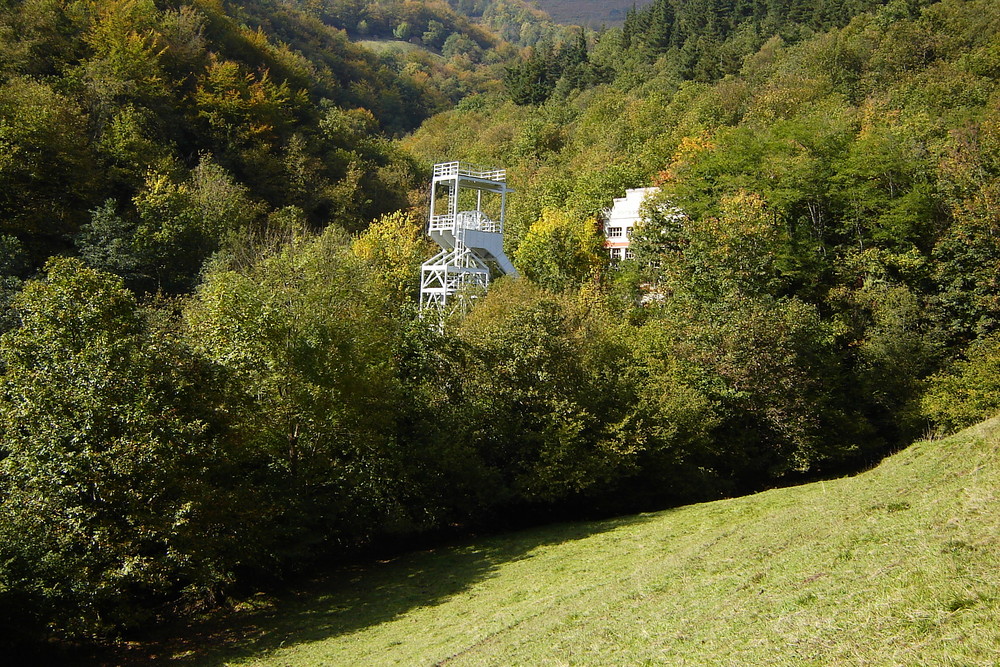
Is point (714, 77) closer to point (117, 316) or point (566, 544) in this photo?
point (566, 544)

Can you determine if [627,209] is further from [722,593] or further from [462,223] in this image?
[722,593]

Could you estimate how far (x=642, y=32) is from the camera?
10281 cm

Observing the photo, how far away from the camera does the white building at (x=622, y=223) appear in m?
53.8

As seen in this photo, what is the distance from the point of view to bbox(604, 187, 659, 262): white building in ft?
177

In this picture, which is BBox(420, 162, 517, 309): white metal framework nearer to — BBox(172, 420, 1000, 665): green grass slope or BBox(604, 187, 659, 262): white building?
BBox(604, 187, 659, 262): white building

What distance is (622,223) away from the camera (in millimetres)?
54500

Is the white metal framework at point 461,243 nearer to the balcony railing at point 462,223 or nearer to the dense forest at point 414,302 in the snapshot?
the balcony railing at point 462,223

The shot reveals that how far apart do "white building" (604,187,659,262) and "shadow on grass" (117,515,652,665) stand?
93.0 feet

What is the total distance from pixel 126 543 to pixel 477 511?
49.9 ft

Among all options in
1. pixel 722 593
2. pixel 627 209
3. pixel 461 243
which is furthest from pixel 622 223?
pixel 722 593

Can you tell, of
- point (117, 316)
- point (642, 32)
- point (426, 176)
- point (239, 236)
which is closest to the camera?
point (117, 316)

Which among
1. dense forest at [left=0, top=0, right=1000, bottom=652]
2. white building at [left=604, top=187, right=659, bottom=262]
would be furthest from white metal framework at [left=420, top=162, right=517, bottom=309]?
white building at [left=604, top=187, right=659, bottom=262]

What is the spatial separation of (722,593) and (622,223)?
1706 inches

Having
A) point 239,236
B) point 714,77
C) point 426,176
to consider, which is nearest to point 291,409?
point 239,236
